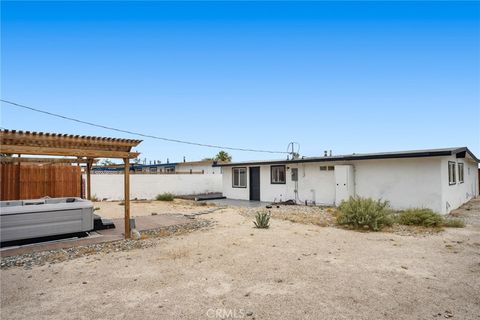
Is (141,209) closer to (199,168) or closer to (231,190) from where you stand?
(231,190)

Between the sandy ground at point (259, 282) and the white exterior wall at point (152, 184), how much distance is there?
39.8 ft

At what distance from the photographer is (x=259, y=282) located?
4.10 metres

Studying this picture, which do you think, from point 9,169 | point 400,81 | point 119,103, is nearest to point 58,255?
point 9,169

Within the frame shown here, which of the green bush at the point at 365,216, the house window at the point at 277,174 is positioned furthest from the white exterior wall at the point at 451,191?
the house window at the point at 277,174

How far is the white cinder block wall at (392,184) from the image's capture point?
10.7 m

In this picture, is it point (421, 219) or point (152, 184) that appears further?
point (152, 184)

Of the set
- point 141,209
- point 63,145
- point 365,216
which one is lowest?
point 141,209

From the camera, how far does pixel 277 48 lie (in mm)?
13516

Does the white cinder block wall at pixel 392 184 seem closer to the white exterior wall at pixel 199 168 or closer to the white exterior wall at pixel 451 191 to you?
the white exterior wall at pixel 451 191

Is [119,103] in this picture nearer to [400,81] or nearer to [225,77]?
[225,77]

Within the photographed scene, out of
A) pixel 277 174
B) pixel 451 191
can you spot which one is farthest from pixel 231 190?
pixel 451 191

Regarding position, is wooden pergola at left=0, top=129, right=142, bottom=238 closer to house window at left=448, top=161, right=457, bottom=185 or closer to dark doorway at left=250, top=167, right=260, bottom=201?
→ dark doorway at left=250, top=167, right=260, bottom=201

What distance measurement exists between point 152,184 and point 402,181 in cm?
1473

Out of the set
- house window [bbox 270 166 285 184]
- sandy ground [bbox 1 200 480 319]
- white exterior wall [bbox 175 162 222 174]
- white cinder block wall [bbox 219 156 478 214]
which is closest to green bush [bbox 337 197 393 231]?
sandy ground [bbox 1 200 480 319]
